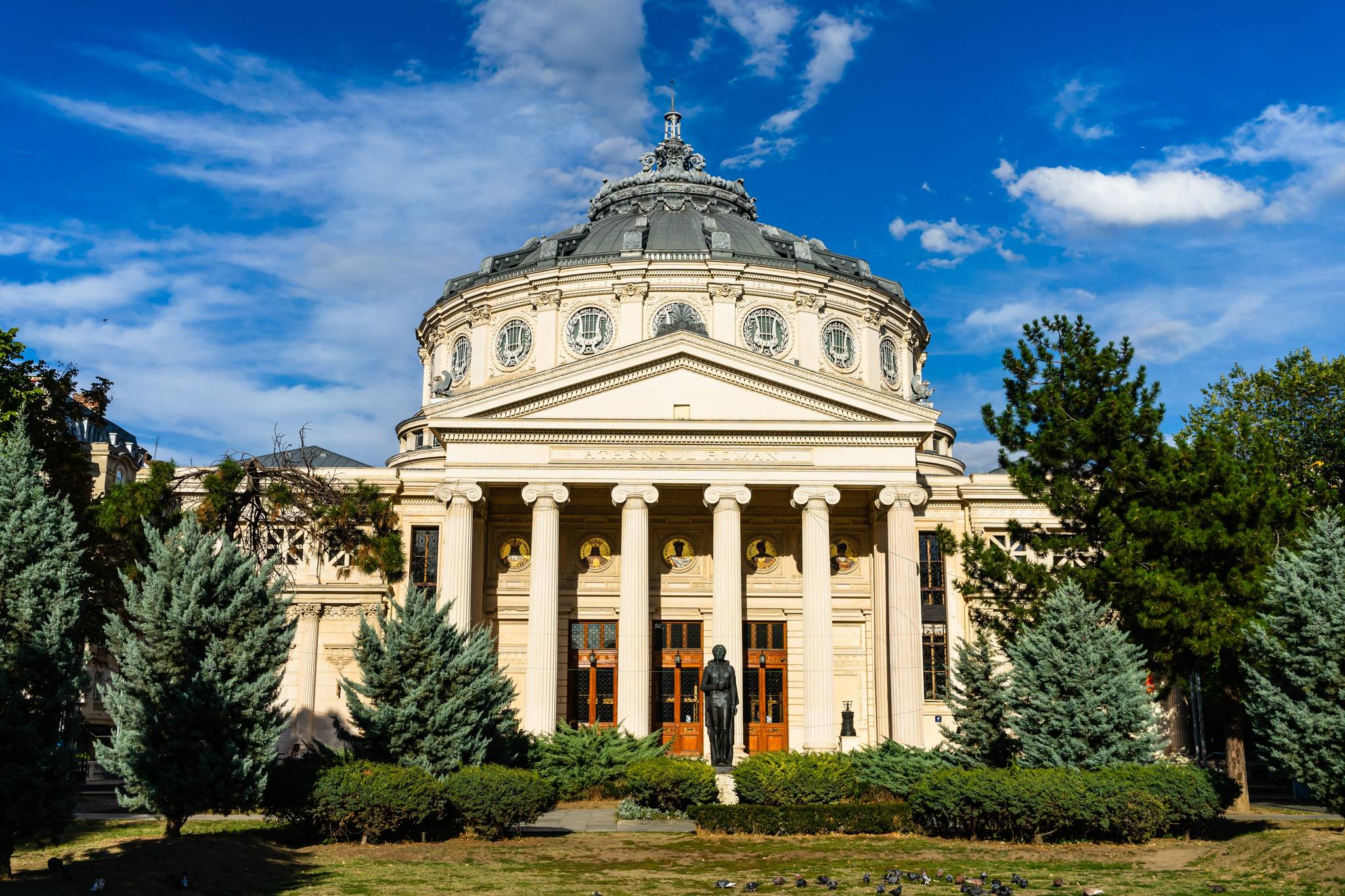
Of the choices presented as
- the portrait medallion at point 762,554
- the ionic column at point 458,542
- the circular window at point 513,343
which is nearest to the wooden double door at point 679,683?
the portrait medallion at point 762,554

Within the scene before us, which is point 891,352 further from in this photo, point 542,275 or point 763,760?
point 763,760

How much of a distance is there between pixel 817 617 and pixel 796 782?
41.5ft

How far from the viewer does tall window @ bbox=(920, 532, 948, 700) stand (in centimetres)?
4162

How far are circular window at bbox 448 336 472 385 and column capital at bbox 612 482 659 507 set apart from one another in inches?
667

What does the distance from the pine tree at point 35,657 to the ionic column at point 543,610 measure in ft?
63.0

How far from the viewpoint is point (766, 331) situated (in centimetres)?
4934

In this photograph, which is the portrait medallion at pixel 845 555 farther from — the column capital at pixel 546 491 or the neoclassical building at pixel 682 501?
the column capital at pixel 546 491

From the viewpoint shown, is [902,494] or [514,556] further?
[514,556]

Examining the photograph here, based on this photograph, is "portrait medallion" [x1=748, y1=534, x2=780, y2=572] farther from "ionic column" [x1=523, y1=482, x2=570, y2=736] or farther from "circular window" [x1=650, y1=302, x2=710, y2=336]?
"circular window" [x1=650, y1=302, x2=710, y2=336]

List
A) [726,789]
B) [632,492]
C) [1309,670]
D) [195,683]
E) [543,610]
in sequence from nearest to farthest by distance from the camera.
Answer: [195,683]
[1309,670]
[726,789]
[543,610]
[632,492]

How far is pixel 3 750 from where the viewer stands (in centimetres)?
1566

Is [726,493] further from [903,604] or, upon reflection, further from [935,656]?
[935,656]

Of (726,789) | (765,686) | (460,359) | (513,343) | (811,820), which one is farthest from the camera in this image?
(460,359)

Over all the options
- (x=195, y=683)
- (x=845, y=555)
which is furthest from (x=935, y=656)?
(x=195, y=683)
